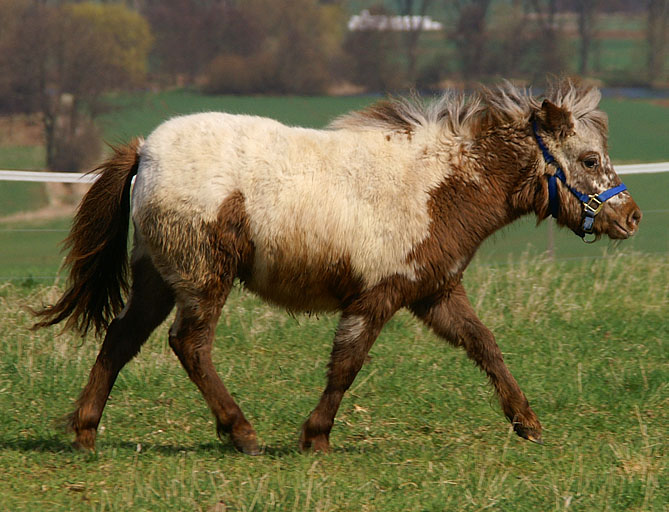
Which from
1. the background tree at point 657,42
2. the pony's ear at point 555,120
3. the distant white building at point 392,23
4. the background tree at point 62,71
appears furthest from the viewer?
the distant white building at point 392,23

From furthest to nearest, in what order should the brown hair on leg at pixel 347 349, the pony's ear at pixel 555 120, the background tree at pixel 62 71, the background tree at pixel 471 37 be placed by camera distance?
the background tree at pixel 471 37, the background tree at pixel 62 71, the pony's ear at pixel 555 120, the brown hair on leg at pixel 347 349

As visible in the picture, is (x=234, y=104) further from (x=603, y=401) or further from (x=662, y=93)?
(x=603, y=401)

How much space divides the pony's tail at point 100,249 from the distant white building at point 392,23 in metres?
49.9

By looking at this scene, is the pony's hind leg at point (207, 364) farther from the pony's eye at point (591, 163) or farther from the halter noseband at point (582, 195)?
the pony's eye at point (591, 163)

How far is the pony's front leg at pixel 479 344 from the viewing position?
5473 millimetres

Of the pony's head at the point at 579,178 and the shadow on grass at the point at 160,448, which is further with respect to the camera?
the pony's head at the point at 579,178

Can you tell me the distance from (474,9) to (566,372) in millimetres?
49638

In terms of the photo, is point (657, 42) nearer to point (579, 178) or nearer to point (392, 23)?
point (392, 23)

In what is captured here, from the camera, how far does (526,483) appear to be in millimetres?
4680

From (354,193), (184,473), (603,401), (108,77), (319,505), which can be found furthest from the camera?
(108,77)

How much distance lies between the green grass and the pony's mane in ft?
5.11

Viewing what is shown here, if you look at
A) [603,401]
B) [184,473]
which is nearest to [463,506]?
[184,473]

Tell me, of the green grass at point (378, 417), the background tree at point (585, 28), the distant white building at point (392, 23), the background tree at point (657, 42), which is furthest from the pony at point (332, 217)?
the background tree at point (657, 42)

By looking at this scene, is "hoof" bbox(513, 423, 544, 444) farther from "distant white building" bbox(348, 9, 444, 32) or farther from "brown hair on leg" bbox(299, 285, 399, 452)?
"distant white building" bbox(348, 9, 444, 32)
